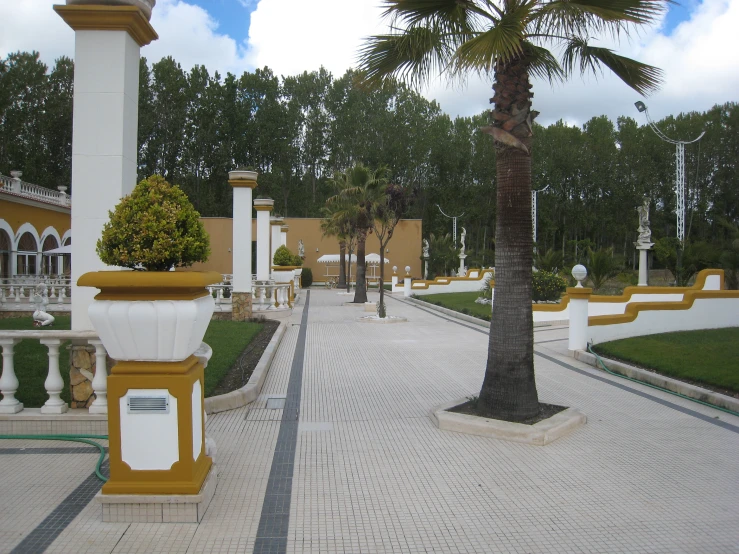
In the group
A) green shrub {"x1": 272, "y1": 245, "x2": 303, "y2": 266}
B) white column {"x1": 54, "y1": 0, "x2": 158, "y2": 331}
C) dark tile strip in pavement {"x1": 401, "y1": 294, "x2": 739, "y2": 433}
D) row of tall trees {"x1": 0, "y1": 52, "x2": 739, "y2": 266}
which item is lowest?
dark tile strip in pavement {"x1": 401, "y1": 294, "x2": 739, "y2": 433}

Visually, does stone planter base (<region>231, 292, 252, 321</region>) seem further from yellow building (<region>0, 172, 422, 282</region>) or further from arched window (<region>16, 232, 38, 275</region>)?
arched window (<region>16, 232, 38, 275</region>)

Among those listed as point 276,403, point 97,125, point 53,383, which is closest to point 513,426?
point 276,403

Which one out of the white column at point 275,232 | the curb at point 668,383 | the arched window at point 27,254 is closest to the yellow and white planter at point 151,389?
the curb at point 668,383

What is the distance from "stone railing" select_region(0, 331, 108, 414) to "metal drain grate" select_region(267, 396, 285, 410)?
2.17 metres

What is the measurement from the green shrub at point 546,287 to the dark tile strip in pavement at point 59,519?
17.0 metres

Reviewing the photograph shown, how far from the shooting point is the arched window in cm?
2774

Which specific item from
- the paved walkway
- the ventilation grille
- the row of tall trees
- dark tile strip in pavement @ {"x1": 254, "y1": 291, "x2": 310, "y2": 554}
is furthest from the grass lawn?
the row of tall trees

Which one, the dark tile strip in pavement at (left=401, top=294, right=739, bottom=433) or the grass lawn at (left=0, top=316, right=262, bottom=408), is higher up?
the grass lawn at (left=0, top=316, right=262, bottom=408)

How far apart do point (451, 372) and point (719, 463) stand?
4.71 m

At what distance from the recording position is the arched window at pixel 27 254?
91.0 feet

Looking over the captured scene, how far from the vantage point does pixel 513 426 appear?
5.93 meters

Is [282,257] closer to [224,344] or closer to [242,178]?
[242,178]

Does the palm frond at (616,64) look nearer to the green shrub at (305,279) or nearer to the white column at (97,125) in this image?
the white column at (97,125)

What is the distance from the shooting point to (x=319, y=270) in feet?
168
